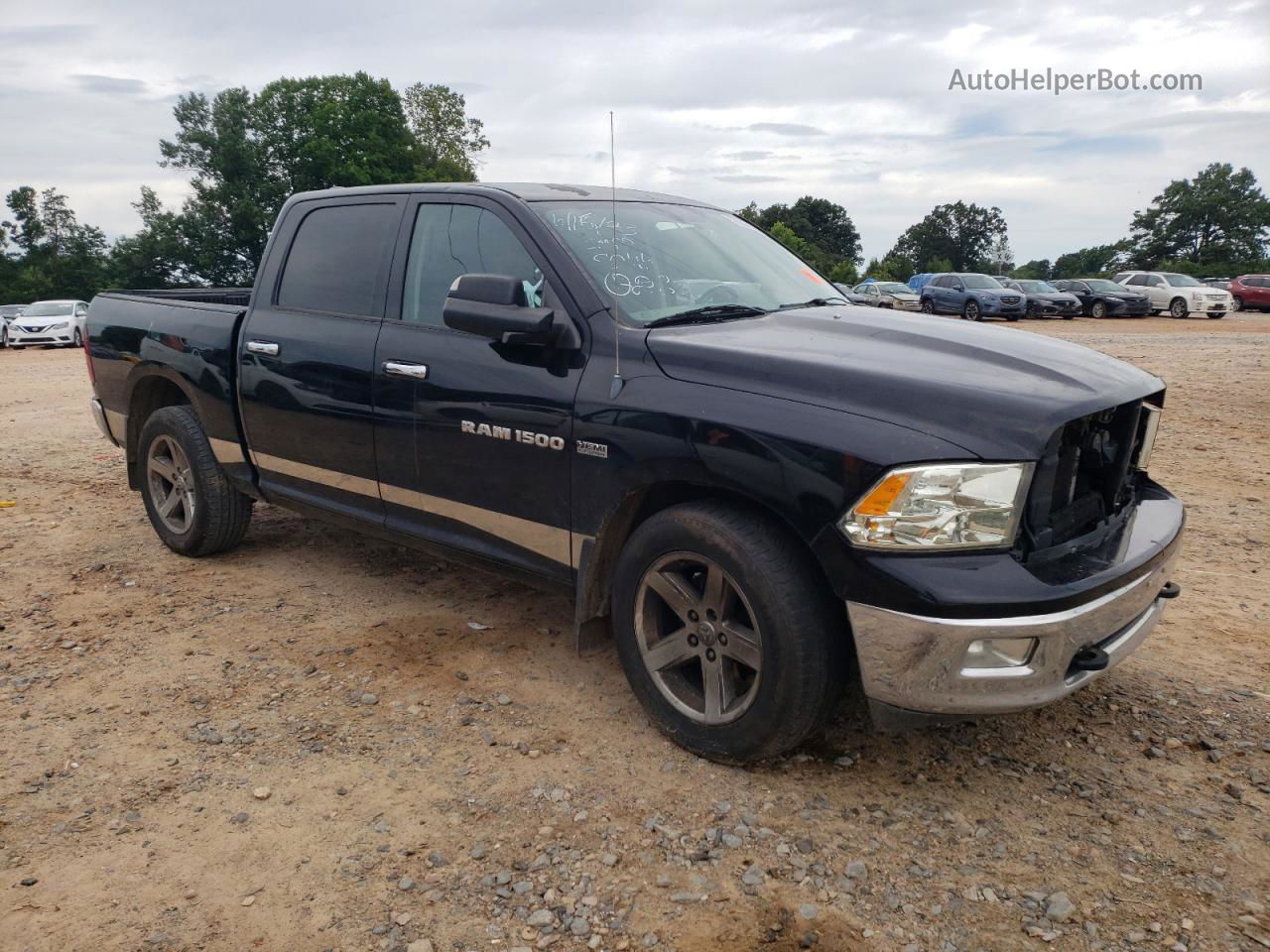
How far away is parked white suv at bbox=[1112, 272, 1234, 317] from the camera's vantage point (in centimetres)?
2977

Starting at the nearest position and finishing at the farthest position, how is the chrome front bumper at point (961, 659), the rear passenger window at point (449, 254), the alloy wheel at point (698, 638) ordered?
the chrome front bumper at point (961, 659), the alloy wheel at point (698, 638), the rear passenger window at point (449, 254)

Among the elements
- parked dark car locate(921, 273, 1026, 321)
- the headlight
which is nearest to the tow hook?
the headlight

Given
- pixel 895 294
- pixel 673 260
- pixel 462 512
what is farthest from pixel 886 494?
pixel 895 294

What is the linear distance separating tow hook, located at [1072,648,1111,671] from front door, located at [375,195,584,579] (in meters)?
1.65

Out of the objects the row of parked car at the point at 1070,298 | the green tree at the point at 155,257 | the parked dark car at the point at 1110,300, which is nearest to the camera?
the row of parked car at the point at 1070,298

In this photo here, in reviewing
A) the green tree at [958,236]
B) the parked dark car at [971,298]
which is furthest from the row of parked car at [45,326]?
the green tree at [958,236]

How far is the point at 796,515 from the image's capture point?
9.15ft

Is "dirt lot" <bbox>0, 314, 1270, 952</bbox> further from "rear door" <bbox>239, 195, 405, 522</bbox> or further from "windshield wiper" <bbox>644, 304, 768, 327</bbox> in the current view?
"windshield wiper" <bbox>644, 304, 768, 327</bbox>

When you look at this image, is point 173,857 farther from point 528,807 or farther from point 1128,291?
point 1128,291

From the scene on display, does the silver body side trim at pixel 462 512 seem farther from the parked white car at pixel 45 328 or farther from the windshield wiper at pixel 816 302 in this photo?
the parked white car at pixel 45 328

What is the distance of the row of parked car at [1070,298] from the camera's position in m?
29.5

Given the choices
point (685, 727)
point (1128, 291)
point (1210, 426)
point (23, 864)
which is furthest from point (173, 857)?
point (1128, 291)

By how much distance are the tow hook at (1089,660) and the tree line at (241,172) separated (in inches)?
2148

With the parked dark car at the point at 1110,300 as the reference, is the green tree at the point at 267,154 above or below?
above
